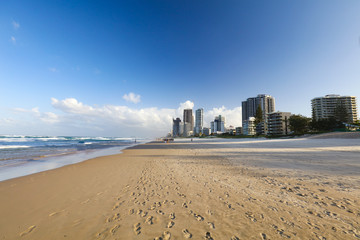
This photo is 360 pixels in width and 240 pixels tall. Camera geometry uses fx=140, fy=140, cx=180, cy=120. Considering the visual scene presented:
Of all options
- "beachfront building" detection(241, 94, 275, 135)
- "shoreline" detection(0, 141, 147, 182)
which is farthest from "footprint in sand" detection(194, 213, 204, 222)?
"beachfront building" detection(241, 94, 275, 135)

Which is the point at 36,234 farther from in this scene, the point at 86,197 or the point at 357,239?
the point at 357,239

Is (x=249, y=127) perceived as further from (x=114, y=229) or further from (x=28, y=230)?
(x=28, y=230)

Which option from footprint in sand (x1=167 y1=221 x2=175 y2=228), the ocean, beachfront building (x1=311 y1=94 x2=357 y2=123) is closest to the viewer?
footprint in sand (x1=167 y1=221 x2=175 y2=228)

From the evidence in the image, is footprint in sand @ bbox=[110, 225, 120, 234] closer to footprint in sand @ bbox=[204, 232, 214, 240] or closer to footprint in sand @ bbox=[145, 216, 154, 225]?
footprint in sand @ bbox=[145, 216, 154, 225]

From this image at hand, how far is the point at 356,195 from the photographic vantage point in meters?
4.77

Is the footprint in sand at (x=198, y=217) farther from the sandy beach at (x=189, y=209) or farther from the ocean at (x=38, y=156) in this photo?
the ocean at (x=38, y=156)

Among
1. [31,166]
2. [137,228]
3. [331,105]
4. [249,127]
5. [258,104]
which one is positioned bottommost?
[31,166]

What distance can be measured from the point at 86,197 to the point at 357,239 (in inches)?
306

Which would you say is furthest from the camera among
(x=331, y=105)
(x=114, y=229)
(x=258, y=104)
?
(x=258, y=104)

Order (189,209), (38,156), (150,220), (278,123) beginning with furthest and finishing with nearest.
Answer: (278,123) < (38,156) < (189,209) < (150,220)

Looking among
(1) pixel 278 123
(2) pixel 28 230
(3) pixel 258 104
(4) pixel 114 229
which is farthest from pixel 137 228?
(3) pixel 258 104

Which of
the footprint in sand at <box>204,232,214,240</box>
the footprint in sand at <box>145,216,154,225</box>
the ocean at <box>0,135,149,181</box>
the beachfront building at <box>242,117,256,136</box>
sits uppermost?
the beachfront building at <box>242,117,256,136</box>

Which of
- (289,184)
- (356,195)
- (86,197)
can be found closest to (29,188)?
(86,197)

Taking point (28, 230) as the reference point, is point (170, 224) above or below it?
above
